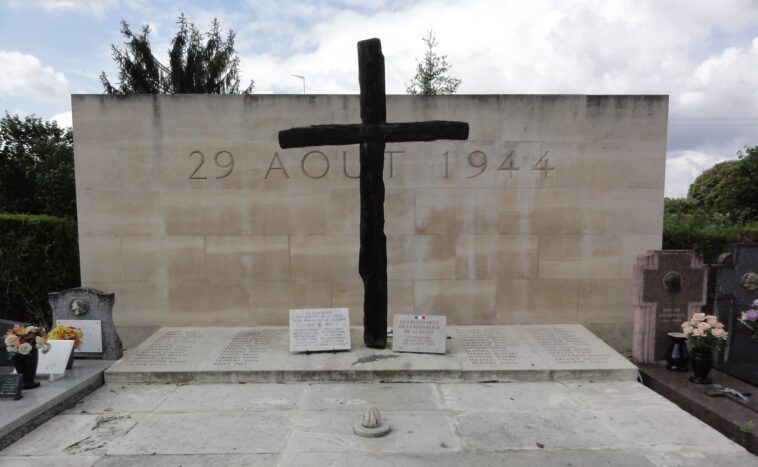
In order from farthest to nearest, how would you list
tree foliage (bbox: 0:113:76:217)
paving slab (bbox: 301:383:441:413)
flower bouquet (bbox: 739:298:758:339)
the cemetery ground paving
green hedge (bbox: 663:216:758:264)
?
1. tree foliage (bbox: 0:113:76:217)
2. green hedge (bbox: 663:216:758:264)
3. flower bouquet (bbox: 739:298:758:339)
4. paving slab (bbox: 301:383:441:413)
5. the cemetery ground paving

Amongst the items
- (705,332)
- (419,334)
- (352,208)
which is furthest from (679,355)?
(352,208)

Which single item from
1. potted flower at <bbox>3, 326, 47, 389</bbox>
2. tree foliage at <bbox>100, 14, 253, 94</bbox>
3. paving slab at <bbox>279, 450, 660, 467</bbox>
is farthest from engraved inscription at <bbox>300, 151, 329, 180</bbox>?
tree foliage at <bbox>100, 14, 253, 94</bbox>

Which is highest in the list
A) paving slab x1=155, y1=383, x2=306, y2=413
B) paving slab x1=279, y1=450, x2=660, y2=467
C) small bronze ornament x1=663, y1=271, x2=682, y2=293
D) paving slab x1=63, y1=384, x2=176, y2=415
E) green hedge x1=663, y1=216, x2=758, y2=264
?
green hedge x1=663, y1=216, x2=758, y2=264

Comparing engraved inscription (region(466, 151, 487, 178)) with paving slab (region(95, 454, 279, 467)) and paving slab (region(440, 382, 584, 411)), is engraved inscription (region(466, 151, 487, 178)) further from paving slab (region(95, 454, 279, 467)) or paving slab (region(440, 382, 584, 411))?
paving slab (region(95, 454, 279, 467))

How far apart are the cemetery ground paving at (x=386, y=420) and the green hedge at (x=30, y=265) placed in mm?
3245

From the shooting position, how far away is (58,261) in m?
7.19

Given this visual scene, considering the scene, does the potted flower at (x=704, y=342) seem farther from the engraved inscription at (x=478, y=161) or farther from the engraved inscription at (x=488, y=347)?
the engraved inscription at (x=478, y=161)

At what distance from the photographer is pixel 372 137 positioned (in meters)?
5.14

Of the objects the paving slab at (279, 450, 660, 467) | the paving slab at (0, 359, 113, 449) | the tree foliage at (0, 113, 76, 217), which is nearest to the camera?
the paving slab at (279, 450, 660, 467)

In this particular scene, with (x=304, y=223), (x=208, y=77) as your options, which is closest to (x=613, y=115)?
(x=304, y=223)

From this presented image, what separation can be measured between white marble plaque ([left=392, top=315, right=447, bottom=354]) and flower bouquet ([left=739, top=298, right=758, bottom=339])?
321 centimetres

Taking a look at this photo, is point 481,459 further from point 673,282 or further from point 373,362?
point 673,282

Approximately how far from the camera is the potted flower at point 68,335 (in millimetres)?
5082

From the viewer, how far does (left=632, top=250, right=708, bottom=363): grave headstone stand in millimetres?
5496
